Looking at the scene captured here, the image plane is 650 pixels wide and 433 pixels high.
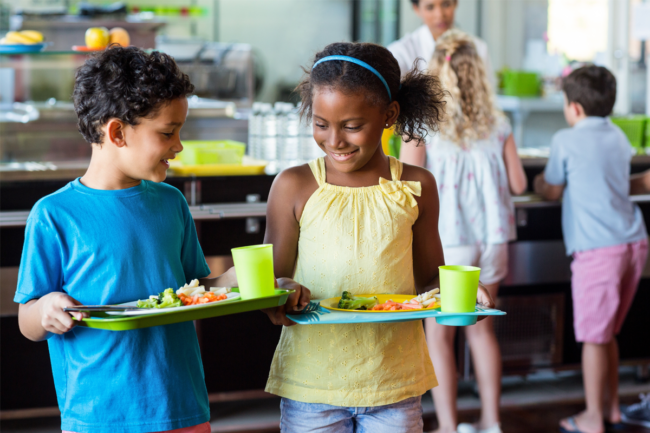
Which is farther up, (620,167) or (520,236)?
(620,167)

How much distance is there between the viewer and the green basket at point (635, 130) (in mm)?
3566

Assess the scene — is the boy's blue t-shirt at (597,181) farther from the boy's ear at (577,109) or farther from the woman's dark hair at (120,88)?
the woman's dark hair at (120,88)

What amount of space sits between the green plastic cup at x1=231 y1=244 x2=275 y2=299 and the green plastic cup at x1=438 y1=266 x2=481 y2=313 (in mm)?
302

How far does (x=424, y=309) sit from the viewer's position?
51.7 inches

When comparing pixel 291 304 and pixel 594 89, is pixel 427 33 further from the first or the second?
pixel 291 304

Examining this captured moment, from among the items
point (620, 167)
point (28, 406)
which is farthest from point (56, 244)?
point (620, 167)

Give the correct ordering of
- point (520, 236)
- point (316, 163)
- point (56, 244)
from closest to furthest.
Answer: point (56, 244) < point (316, 163) < point (520, 236)

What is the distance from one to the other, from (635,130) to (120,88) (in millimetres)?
3035

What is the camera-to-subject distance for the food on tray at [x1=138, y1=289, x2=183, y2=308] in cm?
117

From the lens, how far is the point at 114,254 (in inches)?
49.4

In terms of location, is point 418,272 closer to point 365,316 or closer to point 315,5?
point 365,316

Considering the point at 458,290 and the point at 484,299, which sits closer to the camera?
the point at 458,290

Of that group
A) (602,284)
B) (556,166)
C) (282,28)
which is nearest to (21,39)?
(556,166)

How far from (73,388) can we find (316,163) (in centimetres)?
64
